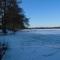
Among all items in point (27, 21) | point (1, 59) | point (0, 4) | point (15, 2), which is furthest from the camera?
point (27, 21)

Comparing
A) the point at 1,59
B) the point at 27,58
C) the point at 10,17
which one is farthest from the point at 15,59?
the point at 10,17

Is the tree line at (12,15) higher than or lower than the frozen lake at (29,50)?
higher

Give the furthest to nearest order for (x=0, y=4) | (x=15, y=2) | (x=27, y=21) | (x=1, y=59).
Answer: (x=27, y=21) → (x=15, y=2) → (x=0, y=4) → (x=1, y=59)

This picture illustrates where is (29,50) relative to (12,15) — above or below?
below

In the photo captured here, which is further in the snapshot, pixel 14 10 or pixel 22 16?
pixel 22 16

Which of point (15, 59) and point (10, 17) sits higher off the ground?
point (10, 17)

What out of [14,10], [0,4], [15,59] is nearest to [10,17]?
[14,10]

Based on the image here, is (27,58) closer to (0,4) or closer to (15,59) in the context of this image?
(15,59)

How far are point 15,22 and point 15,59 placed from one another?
1.52 metres

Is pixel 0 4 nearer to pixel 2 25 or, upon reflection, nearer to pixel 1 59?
pixel 2 25

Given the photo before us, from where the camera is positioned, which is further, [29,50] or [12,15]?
[29,50]

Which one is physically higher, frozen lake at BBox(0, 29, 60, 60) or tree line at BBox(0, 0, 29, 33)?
tree line at BBox(0, 0, 29, 33)

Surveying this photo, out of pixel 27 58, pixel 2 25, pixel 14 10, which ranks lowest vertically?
pixel 27 58

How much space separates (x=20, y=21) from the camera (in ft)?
23.0
